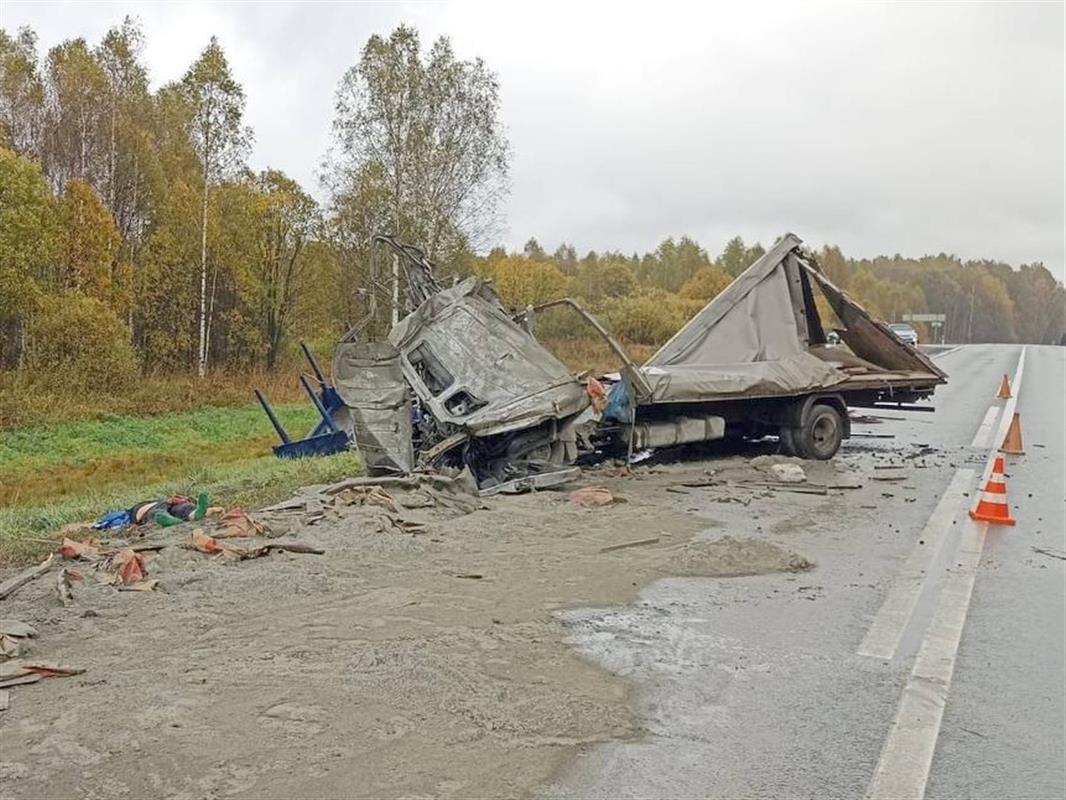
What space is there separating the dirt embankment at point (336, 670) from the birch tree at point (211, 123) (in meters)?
22.4

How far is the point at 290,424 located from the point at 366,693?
1860 centimetres

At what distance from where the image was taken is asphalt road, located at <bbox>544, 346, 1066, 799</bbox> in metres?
3.37

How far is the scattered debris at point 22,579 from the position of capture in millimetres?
5039

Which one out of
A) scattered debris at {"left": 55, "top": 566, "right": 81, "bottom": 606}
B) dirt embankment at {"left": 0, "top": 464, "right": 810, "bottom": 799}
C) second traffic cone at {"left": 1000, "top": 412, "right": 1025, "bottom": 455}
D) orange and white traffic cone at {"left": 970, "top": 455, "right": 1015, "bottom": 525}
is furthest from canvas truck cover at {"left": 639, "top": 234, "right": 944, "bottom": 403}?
scattered debris at {"left": 55, "top": 566, "right": 81, "bottom": 606}

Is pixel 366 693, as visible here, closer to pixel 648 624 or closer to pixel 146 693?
pixel 146 693

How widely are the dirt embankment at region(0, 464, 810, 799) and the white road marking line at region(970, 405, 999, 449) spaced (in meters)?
8.34

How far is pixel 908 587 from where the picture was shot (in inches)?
235

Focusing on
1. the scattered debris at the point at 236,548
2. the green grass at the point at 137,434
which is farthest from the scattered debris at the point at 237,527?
the green grass at the point at 137,434

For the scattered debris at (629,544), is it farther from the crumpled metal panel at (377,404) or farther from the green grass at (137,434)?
the green grass at (137,434)

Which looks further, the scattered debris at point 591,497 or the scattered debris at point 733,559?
the scattered debris at point 591,497

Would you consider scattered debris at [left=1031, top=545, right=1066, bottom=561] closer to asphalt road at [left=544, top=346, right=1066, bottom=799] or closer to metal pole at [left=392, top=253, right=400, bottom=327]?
asphalt road at [left=544, top=346, right=1066, bottom=799]

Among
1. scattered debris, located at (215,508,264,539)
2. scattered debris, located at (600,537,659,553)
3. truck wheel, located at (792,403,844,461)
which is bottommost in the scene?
scattered debris, located at (600,537,659,553)

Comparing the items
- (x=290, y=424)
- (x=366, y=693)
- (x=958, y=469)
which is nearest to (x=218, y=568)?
(x=366, y=693)

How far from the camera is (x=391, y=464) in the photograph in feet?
27.8
